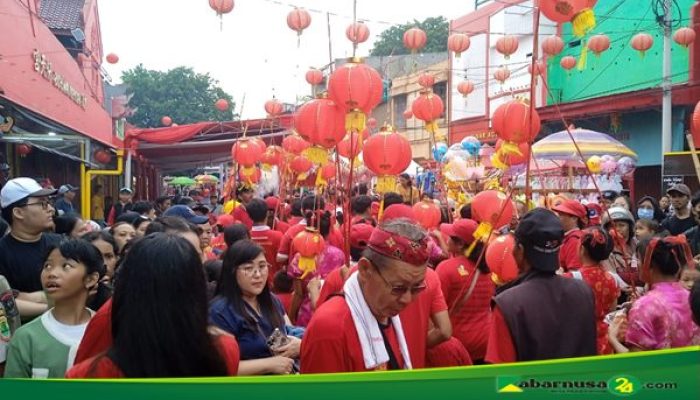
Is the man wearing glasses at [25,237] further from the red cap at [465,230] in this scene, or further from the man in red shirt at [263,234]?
the red cap at [465,230]

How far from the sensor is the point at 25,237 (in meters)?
3.78

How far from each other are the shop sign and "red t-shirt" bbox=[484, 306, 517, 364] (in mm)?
9641

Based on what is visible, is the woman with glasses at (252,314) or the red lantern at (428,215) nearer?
the woman with glasses at (252,314)

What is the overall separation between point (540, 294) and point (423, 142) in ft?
93.6

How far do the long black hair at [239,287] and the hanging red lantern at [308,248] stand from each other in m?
1.45

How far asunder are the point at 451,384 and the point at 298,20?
7945mm

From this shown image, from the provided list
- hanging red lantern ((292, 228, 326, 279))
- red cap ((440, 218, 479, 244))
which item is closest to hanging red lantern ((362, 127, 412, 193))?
hanging red lantern ((292, 228, 326, 279))

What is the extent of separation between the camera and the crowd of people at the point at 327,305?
5.68 feet

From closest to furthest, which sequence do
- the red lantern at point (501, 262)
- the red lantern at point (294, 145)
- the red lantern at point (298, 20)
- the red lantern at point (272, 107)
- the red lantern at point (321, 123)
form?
the red lantern at point (501, 262)
the red lantern at point (321, 123)
the red lantern at point (298, 20)
the red lantern at point (294, 145)
the red lantern at point (272, 107)

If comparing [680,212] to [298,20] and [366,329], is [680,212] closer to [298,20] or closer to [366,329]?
[298,20]

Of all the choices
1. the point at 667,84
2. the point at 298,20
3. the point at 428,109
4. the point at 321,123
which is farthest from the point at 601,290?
the point at 667,84

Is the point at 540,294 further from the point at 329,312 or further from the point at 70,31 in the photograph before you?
the point at 70,31

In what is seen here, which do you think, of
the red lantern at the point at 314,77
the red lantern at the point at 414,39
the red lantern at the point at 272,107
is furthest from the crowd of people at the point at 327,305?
the red lantern at the point at 272,107

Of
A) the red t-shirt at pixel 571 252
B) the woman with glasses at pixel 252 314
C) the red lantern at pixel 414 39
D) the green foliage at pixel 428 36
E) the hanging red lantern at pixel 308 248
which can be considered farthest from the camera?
the green foliage at pixel 428 36
